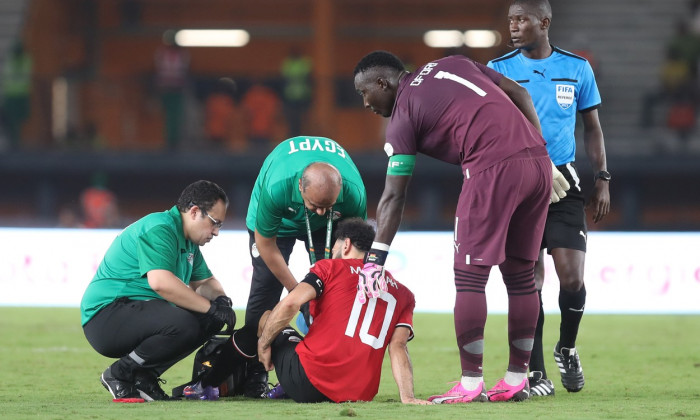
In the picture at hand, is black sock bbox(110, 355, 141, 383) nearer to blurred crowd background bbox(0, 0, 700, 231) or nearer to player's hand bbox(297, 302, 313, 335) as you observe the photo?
player's hand bbox(297, 302, 313, 335)

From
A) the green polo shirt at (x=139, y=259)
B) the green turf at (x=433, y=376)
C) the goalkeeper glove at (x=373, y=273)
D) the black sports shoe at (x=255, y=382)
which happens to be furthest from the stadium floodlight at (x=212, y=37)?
the goalkeeper glove at (x=373, y=273)

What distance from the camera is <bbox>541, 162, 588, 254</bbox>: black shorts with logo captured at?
21.5 ft

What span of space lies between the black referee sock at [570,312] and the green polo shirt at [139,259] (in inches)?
94.3

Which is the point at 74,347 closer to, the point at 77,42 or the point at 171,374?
the point at 171,374

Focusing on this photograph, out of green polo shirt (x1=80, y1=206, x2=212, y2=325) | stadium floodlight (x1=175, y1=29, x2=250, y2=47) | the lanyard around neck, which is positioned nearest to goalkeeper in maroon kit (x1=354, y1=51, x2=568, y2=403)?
the lanyard around neck

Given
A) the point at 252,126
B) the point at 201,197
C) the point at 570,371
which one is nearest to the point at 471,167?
the point at 201,197

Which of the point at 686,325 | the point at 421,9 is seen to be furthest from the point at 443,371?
the point at 421,9

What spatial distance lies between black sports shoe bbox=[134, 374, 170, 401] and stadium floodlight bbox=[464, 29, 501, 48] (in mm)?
18690

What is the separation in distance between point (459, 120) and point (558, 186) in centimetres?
97

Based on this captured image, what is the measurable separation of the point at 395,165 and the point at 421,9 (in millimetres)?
19591

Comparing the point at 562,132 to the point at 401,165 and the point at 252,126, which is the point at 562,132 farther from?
the point at 252,126

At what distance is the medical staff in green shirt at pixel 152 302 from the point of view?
6094 mm

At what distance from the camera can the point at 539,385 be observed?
641 centimetres

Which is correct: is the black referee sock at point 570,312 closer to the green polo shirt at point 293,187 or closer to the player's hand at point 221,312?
the green polo shirt at point 293,187
